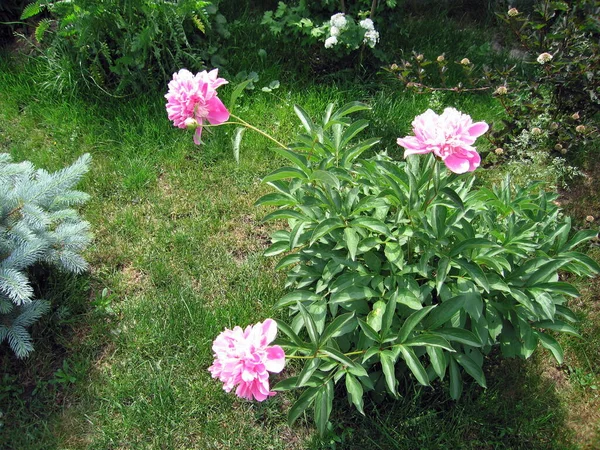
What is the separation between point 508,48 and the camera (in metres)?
4.06

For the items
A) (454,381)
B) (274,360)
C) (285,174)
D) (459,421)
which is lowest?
(459,421)

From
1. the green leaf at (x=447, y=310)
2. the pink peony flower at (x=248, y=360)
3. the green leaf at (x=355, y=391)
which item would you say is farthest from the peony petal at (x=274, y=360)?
the green leaf at (x=447, y=310)

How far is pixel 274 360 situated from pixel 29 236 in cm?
128

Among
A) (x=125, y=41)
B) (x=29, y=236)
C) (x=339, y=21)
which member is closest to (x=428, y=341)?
(x=29, y=236)

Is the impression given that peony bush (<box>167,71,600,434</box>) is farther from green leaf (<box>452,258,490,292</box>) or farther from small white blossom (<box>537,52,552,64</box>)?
small white blossom (<box>537,52,552,64</box>)

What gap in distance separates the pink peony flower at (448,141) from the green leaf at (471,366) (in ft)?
2.43

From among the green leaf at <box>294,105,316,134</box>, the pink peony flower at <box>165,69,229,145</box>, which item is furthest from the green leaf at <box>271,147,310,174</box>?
the pink peony flower at <box>165,69,229,145</box>

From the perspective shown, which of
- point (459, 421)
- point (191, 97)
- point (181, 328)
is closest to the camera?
point (191, 97)

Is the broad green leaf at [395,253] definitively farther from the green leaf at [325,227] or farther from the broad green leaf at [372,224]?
the green leaf at [325,227]

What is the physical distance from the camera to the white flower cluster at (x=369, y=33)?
3.51 metres

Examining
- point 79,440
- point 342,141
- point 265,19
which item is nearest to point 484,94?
point 265,19

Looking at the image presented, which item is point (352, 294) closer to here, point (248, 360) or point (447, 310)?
point (447, 310)

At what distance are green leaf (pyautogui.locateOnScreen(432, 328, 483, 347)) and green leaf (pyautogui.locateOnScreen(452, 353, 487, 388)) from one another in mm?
134

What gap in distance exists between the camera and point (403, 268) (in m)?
2.02
